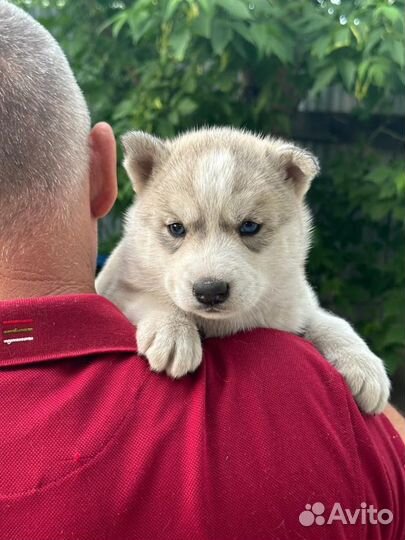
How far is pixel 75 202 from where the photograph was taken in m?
1.59

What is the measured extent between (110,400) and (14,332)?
0.81 feet

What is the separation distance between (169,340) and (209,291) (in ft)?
0.82

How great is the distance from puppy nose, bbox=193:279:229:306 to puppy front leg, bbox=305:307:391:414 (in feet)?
1.31

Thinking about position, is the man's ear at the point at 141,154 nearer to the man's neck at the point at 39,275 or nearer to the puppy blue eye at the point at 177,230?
the puppy blue eye at the point at 177,230

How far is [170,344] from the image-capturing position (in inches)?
60.4

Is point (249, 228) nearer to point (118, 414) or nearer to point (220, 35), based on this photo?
point (118, 414)

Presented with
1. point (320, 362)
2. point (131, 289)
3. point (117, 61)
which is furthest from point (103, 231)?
point (320, 362)

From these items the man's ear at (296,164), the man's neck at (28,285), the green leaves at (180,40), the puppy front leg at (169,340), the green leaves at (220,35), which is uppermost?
the green leaves at (220,35)

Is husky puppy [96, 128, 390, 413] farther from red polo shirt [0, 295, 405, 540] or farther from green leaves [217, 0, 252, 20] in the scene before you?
green leaves [217, 0, 252, 20]

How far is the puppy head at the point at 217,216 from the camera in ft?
6.10

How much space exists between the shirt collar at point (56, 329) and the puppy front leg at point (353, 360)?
0.66 metres

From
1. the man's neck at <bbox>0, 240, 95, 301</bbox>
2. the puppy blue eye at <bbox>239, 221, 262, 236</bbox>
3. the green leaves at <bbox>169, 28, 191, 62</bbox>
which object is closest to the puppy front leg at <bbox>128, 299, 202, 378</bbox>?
the man's neck at <bbox>0, 240, 95, 301</bbox>

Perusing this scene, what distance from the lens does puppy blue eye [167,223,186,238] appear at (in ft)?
6.73

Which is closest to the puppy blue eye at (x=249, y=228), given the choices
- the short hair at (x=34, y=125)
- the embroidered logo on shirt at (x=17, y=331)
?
the short hair at (x=34, y=125)
